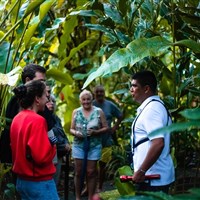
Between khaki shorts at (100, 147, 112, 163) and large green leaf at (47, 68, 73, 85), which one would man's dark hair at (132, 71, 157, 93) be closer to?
large green leaf at (47, 68, 73, 85)

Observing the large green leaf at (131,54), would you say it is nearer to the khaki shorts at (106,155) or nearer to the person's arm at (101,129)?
the person's arm at (101,129)

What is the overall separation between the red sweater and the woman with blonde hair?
2.90 meters

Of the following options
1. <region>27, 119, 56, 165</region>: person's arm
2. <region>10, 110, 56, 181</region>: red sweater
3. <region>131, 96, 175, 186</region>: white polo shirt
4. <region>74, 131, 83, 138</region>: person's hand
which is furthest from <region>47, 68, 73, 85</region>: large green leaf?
<region>131, 96, 175, 186</region>: white polo shirt

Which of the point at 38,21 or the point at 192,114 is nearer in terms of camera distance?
the point at 192,114

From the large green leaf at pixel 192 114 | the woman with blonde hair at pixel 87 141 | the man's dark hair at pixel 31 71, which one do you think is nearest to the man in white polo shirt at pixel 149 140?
the man's dark hair at pixel 31 71

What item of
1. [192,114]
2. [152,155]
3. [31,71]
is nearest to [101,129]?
[31,71]

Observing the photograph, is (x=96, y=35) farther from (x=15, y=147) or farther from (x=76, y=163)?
(x=15, y=147)

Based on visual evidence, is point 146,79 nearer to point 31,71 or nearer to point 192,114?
point 31,71

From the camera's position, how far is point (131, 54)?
423 cm

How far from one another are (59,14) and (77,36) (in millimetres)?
614

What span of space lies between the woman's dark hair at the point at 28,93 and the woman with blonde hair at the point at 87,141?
9.53ft

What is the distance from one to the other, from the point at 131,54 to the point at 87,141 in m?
3.33

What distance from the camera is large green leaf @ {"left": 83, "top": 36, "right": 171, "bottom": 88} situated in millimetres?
4066

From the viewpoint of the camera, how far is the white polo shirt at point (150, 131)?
412 centimetres
